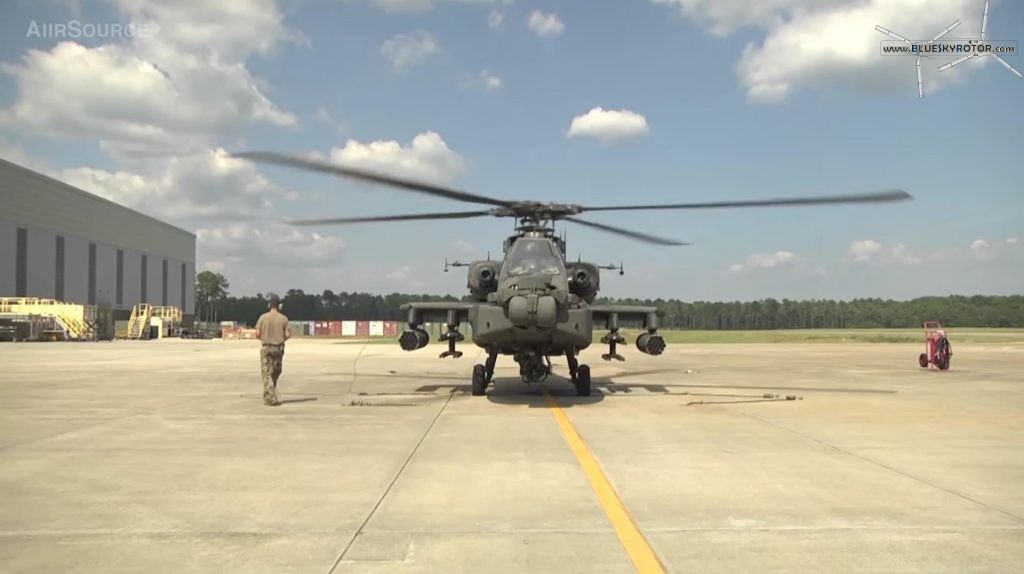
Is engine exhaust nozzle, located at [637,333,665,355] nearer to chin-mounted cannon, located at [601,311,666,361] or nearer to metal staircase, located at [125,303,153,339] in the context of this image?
chin-mounted cannon, located at [601,311,666,361]

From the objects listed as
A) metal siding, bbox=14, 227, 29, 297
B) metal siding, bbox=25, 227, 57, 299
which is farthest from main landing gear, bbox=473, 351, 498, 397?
metal siding, bbox=25, 227, 57, 299

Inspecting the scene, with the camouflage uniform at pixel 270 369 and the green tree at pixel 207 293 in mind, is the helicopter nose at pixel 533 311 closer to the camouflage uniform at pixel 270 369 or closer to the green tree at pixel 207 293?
the camouflage uniform at pixel 270 369

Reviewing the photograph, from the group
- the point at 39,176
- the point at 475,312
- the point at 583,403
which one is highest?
the point at 39,176

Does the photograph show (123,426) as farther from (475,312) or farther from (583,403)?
(583,403)

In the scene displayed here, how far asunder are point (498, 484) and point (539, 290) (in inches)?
247

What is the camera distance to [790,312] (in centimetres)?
16300

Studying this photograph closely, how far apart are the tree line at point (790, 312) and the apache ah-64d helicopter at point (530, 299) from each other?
12809 centimetres

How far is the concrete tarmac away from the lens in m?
4.79

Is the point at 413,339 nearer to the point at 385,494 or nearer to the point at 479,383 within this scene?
the point at 479,383

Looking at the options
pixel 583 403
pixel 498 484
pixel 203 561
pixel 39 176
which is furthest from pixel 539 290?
pixel 39 176

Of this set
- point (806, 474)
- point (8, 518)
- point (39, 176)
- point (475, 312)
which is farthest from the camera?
point (39, 176)

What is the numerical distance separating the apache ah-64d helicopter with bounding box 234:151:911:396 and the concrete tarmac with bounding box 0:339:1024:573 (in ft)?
3.87

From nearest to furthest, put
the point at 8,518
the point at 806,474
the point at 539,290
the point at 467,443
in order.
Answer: the point at 8,518, the point at 806,474, the point at 467,443, the point at 539,290

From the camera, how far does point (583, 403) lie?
14.1 metres
